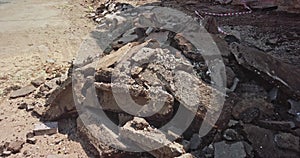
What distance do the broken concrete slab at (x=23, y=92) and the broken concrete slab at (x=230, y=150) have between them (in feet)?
10.6

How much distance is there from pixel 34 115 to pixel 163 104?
2077 millimetres

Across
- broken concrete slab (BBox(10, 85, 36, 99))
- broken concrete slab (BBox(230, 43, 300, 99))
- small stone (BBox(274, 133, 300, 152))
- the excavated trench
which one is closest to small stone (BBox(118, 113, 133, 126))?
the excavated trench

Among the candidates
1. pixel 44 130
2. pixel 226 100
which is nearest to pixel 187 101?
pixel 226 100

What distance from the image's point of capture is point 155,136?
11.0 ft

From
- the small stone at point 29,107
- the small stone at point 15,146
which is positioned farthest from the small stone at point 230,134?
the small stone at point 29,107

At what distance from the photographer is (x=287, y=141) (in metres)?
3.09

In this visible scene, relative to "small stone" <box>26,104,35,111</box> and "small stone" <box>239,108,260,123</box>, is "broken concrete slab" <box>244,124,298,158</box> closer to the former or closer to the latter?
"small stone" <box>239,108,260,123</box>

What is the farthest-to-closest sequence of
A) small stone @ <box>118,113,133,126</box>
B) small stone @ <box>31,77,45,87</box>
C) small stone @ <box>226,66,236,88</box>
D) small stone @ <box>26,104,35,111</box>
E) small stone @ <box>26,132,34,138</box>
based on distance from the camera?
1. small stone @ <box>31,77,45,87</box>
2. small stone @ <box>26,104,35,111</box>
3. small stone @ <box>26,132,34,138</box>
4. small stone @ <box>118,113,133,126</box>
5. small stone @ <box>226,66,236,88</box>

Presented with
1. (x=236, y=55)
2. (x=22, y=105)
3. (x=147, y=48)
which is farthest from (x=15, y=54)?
(x=236, y=55)

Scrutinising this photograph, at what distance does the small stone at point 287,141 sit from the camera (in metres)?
3.05

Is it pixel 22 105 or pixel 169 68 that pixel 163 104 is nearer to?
pixel 169 68

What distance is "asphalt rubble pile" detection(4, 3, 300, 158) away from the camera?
325cm

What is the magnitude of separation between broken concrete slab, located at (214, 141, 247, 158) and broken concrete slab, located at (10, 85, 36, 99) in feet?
10.6

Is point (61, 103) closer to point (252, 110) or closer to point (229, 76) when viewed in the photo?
point (229, 76)
